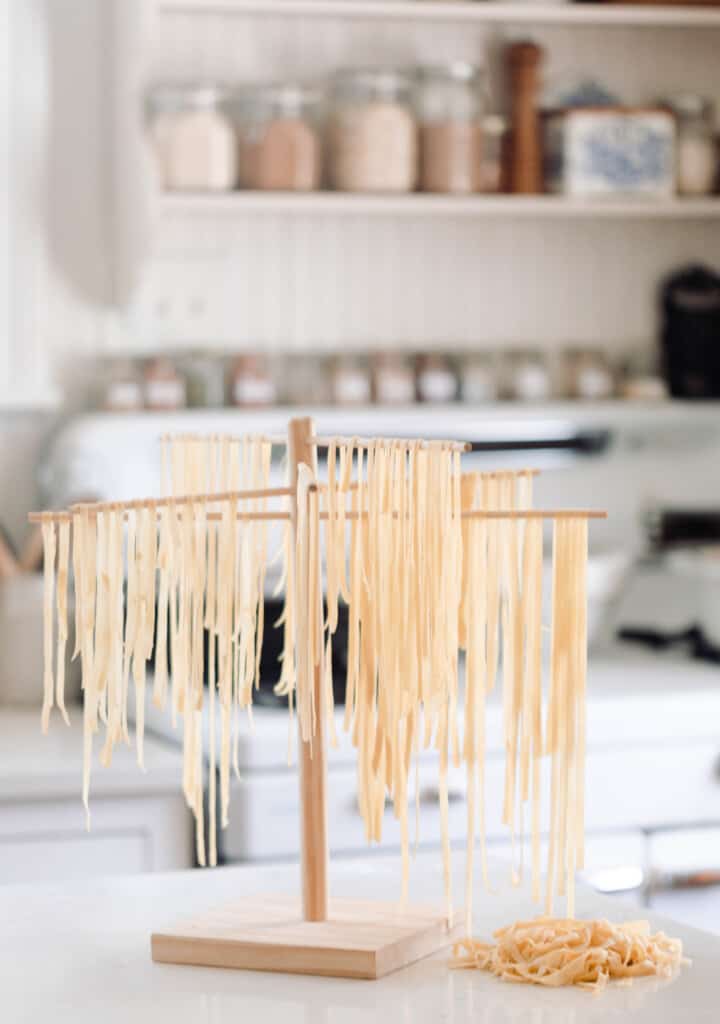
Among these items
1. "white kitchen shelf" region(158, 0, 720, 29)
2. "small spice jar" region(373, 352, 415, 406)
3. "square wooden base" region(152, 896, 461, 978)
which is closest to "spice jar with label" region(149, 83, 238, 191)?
"white kitchen shelf" region(158, 0, 720, 29)

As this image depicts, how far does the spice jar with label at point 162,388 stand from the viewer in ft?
9.95

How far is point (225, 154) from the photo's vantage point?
294cm

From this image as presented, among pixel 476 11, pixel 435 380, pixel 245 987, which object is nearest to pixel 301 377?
pixel 435 380

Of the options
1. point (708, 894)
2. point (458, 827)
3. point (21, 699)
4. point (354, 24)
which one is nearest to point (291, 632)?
point (458, 827)

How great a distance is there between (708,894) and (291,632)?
1.41m

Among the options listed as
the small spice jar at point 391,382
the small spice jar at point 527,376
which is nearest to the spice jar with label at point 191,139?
the small spice jar at point 391,382

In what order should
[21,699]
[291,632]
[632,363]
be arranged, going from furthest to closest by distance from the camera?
[632,363] < [21,699] < [291,632]

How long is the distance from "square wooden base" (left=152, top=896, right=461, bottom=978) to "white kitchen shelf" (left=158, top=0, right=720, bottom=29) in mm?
2022

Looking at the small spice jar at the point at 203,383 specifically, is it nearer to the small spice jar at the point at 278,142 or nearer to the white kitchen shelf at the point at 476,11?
the small spice jar at the point at 278,142

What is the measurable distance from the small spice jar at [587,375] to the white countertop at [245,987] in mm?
1909

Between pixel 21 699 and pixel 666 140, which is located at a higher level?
pixel 666 140

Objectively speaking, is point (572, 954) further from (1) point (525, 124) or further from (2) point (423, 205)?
(1) point (525, 124)

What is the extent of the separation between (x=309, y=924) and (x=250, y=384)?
186cm

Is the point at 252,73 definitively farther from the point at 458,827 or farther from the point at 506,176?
the point at 458,827
